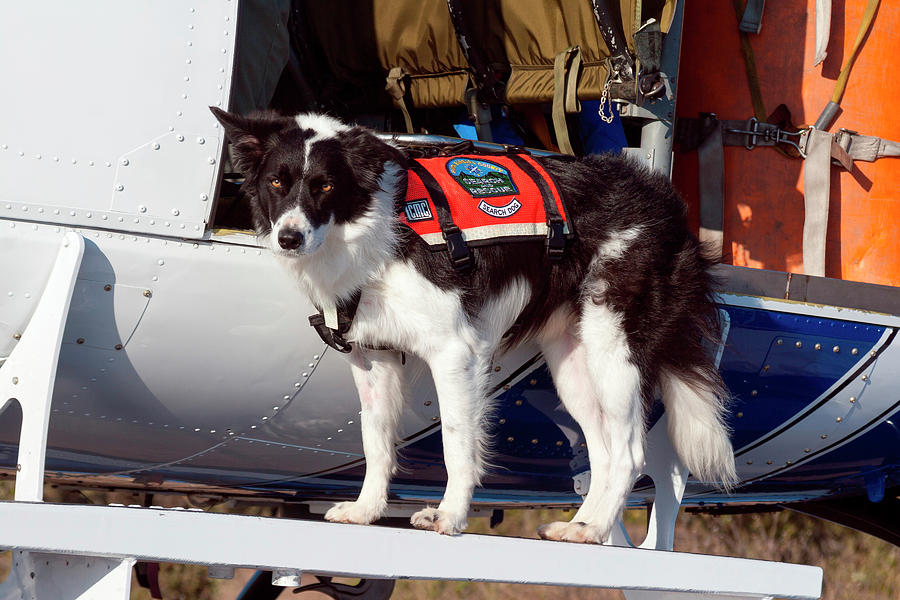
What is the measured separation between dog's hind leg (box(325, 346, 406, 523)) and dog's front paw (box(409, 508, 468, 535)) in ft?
0.75

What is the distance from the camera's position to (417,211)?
9.32 feet

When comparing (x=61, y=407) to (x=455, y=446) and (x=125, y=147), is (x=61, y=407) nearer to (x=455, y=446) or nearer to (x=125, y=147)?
(x=125, y=147)

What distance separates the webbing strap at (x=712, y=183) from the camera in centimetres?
398

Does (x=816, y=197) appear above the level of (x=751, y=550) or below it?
→ above

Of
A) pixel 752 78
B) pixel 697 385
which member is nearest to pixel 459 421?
pixel 697 385

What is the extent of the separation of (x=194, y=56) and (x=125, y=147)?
14.1 inches

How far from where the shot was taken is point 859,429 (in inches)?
159

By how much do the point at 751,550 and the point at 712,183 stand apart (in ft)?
27.5

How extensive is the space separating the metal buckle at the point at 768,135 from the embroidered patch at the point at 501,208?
1.50 meters

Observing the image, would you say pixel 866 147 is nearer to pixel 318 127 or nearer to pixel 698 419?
pixel 698 419

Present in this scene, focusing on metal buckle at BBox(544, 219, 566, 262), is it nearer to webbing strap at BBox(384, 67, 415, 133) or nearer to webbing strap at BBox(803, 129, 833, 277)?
webbing strap at BBox(803, 129, 833, 277)

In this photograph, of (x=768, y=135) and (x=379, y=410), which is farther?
(x=768, y=135)

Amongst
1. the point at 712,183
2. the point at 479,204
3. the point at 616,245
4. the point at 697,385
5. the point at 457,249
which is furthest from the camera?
the point at 712,183

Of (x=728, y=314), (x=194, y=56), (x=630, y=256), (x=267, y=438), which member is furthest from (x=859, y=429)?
(x=194, y=56)
